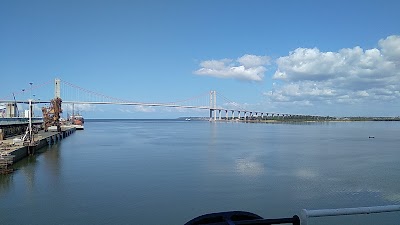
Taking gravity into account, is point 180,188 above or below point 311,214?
below

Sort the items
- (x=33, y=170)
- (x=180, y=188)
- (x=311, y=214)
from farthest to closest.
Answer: (x=33, y=170)
(x=180, y=188)
(x=311, y=214)

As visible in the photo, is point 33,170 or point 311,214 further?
point 33,170

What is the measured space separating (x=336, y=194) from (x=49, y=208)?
10.3m

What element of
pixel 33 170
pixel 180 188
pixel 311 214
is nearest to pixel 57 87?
pixel 33 170

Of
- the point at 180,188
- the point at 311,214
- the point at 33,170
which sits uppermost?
the point at 311,214

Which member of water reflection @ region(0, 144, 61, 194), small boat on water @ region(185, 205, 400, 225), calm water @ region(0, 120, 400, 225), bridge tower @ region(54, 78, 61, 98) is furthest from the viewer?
bridge tower @ region(54, 78, 61, 98)

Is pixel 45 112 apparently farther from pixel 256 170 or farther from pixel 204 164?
pixel 256 170

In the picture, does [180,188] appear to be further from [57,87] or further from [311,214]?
[57,87]

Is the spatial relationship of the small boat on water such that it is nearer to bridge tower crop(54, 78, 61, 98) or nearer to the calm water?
the calm water

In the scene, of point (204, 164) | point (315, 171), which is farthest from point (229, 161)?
point (315, 171)

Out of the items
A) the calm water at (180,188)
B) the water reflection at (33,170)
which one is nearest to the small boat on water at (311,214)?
the calm water at (180,188)

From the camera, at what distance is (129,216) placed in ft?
35.4

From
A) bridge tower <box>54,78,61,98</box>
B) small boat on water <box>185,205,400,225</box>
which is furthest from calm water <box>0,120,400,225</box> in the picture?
bridge tower <box>54,78,61,98</box>

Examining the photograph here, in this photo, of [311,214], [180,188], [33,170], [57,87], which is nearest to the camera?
[311,214]
